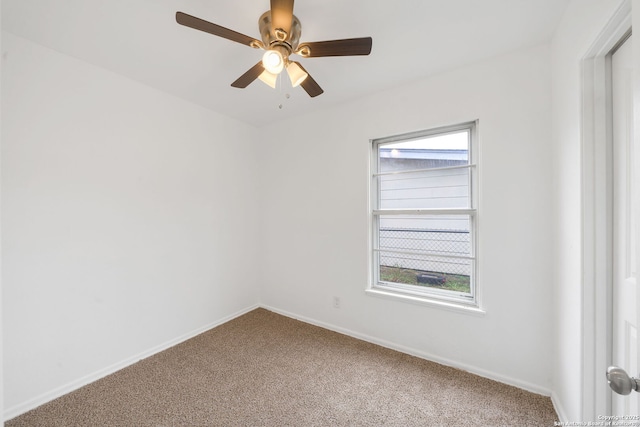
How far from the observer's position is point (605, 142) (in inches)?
46.2

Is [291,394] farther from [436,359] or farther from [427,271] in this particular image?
[427,271]

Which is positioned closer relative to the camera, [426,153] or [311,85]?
[311,85]

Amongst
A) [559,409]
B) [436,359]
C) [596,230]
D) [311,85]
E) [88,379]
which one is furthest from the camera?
[436,359]

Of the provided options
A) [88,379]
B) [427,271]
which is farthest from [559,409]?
[88,379]

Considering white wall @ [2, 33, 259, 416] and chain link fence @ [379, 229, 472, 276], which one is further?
chain link fence @ [379, 229, 472, 276]

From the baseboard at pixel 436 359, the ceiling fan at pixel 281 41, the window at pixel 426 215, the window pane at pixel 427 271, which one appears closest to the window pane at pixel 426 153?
the window at pixel 426 215

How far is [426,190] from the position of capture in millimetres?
2250

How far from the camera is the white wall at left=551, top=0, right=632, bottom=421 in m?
1.23

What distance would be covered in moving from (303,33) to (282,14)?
43cm

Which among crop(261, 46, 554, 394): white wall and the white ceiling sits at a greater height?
the white ceiling

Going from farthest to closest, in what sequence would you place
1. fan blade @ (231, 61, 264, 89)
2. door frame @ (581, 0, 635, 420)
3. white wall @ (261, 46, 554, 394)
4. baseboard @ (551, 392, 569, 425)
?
white wall @ (261, 46, 554, 394), fan blade @ (231, 61, 264, 89), baseboard @ (551, 392, 569, 425), door frame @ (581, 0, 635, 420)

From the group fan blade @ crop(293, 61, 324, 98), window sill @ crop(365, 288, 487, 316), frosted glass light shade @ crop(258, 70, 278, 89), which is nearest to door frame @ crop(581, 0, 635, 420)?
window sill @ crop(365, 288, 487, 316)

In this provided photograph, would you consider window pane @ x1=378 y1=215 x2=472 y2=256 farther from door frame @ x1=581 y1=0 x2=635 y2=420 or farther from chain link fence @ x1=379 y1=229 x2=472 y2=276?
door frame @ x1=581 y1=0 x2=635 y2=420

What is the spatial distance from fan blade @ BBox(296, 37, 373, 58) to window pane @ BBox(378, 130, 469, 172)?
1.15 metres
